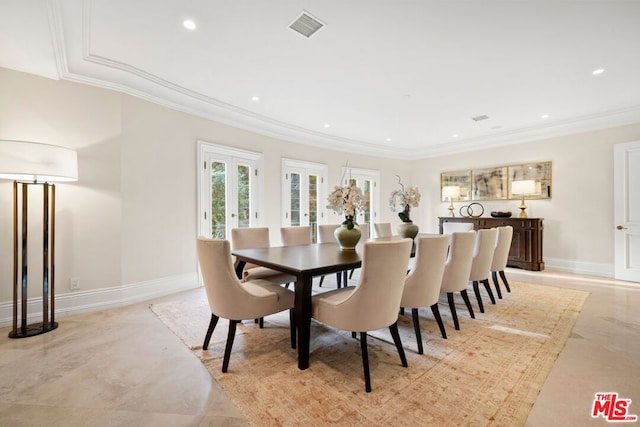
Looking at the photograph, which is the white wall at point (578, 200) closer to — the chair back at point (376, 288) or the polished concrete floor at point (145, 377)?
the polished concrete floor at point (145, 377)

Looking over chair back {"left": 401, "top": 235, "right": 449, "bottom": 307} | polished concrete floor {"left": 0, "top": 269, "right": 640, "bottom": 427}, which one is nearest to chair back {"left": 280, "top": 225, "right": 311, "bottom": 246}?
polished concrete floor {"left": 0, "top": 269, "right": 640, "bottom": 427}

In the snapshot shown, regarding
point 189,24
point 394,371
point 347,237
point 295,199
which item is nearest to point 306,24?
point 189,24

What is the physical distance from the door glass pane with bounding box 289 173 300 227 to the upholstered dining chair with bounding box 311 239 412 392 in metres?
3.64

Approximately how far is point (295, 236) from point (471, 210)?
4482mm

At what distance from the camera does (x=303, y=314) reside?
190 cm

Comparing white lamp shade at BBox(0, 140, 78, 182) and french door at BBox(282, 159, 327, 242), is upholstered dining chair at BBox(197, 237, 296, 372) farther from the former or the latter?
french door at BBox(282, 159, 327, 242)

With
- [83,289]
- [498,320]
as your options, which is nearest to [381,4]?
[498,320]

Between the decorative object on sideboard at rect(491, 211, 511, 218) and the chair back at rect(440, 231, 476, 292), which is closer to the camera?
the chair back at rect(440, 231, 476, 292)

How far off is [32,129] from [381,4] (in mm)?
3507

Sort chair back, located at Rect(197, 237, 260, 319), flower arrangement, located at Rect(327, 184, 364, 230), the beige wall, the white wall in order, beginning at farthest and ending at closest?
the white wall
the beige wall
flower arrangement, located at Rect(327, 184, 364, 230)
chair back, located at Rect(197, 237, 260, 319)

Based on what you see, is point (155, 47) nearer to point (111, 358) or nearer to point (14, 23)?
point (14, 23)

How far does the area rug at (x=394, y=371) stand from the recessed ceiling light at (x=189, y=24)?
2655mm

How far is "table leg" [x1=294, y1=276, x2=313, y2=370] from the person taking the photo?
1.91m

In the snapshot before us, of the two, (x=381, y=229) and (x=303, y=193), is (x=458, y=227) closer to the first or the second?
(x=381, y=229)
